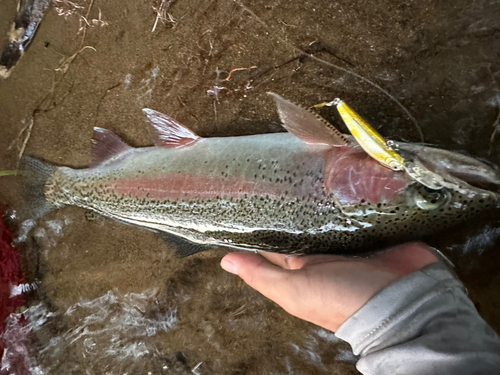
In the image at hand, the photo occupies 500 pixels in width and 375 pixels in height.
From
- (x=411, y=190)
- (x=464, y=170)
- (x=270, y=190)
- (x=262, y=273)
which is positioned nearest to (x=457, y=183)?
(x=464, y=170)

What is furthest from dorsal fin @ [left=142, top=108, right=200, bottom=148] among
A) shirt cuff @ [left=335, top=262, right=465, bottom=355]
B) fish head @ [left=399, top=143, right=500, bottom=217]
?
shirt cuff @ [left=335, top=262, right=465, bottom=355]

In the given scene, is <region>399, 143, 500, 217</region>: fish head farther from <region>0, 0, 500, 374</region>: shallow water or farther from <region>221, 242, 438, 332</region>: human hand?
<region>0, 0, 500, 374</region>: shallow water

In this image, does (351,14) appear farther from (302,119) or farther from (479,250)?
(479,250)

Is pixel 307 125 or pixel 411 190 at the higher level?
pixel 307 125

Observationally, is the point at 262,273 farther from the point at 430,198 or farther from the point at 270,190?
the point at 430,198

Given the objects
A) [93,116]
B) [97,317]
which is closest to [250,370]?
[97,317]

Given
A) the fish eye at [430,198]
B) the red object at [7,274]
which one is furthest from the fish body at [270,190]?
the red object at [7,274]
